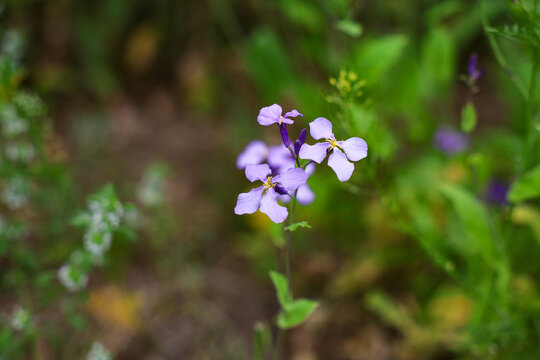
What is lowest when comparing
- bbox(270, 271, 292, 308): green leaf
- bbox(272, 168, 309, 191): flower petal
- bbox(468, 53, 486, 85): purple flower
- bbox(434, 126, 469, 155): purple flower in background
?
bbox(434, 126, 469, 155): purple flower in background

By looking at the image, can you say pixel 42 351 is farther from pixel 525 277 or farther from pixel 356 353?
pixel 525 277

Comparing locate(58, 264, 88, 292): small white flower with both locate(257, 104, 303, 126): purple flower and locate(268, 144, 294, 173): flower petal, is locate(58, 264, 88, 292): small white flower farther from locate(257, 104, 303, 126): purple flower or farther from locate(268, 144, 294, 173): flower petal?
locate(257, 104, 303, 126): purple flower

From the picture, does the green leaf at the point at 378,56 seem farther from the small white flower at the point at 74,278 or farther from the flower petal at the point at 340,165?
the small white flower at the point at 74,278

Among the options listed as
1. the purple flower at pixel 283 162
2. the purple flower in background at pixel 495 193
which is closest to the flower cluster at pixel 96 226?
the purple flower at pixel 283 162

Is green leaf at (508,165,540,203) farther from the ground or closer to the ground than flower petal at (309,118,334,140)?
closer to the ground

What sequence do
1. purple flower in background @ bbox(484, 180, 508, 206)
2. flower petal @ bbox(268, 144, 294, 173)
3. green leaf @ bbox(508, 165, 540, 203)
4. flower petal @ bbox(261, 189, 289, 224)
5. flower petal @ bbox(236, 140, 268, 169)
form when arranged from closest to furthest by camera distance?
flower petal @ bbox(261, 189, 289, 224)
flower petal @ bbox(268, 144, 294, 173)
flower petal @ bbox(236, 140, 268, 169)
green leaf @ bbox(508, 165, 540, 203)
purple flower in background @ bbox(484, 180, 508, 206)

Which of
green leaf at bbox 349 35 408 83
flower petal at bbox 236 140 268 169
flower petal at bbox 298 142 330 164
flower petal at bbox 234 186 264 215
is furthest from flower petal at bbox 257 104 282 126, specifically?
green leaf at bbox 349 35 408 83

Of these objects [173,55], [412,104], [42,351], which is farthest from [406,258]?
[173,55]
